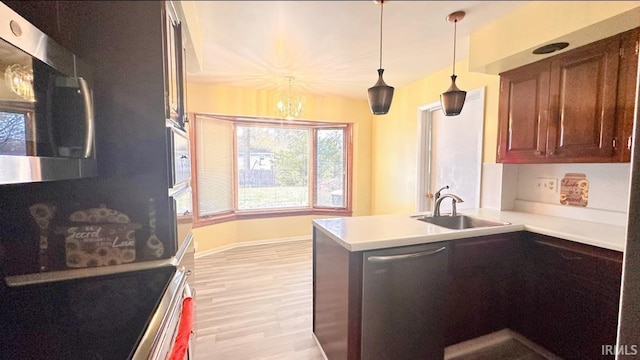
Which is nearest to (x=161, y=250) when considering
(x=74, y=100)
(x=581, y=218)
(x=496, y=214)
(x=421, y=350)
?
(x=74, y=100)

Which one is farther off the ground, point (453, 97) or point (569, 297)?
point (453, 97)

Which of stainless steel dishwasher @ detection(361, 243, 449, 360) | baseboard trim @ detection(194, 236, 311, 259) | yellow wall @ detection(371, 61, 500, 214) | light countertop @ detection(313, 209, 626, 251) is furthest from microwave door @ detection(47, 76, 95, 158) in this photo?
baseboard trim @ detection(194, 236, 311, 259)

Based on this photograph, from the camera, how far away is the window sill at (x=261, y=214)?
3396mm

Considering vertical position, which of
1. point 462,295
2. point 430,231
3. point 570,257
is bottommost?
point 462,295

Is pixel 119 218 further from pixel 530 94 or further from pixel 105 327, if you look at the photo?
pixel 530 94

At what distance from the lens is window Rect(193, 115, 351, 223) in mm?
3480

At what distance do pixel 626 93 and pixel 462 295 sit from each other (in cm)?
140

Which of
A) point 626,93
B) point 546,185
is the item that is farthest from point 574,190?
point 626,93

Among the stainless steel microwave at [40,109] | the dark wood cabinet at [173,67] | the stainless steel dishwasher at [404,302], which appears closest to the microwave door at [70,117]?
the stainless steel microwave at [40,109]

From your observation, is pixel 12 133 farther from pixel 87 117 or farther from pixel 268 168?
pixel 268 168

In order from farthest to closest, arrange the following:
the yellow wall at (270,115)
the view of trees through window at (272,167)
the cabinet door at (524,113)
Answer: the view of trees through window at (272,167) → the yellow wall at (270,115) → the cabinet door at (524,113)

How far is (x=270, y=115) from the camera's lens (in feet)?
11.7

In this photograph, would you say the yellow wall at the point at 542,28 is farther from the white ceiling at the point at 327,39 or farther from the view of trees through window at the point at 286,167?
the view of trees through window at the point at 286,167

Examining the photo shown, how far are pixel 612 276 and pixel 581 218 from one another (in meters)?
0.73
